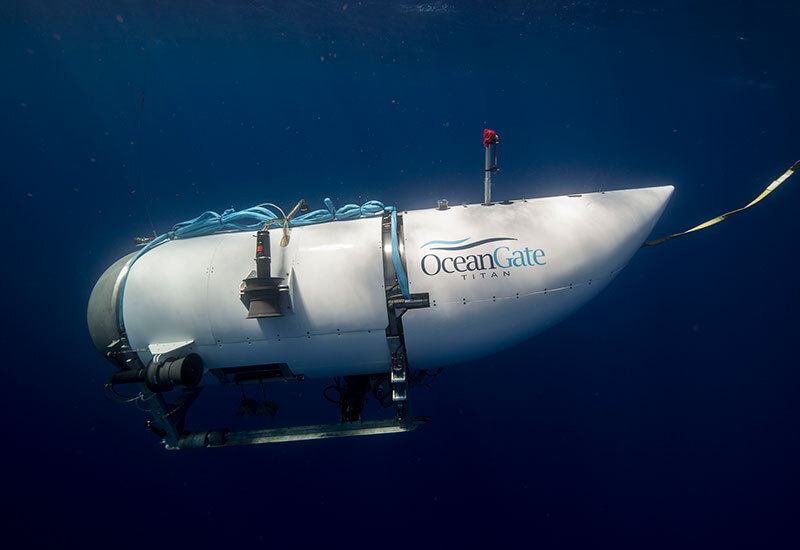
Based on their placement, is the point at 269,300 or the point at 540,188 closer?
the point at 269,300

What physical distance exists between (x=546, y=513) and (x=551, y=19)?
9.06 meters

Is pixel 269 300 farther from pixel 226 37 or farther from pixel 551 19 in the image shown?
pixel 551 19

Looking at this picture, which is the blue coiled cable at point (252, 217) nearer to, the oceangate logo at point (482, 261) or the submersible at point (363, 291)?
the submersible at point (363, 291)

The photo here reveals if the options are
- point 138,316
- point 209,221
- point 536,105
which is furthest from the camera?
point 536,105

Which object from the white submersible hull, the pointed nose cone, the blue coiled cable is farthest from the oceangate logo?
the pointed nose cone

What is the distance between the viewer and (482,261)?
185cm

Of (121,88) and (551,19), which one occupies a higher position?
(551,19)

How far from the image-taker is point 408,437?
4.92 meters

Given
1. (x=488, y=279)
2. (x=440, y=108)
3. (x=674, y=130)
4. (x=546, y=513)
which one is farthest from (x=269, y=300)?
(x=674, y=130)

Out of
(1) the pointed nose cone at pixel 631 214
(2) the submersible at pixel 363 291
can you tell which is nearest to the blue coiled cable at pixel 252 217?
(2) the submersible at pixel 363 291

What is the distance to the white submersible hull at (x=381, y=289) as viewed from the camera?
1.85 m

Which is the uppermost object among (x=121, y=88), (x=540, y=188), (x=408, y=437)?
(x=121, y=88)

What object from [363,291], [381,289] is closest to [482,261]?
[381,289]

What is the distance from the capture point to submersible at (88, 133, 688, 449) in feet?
6.05
